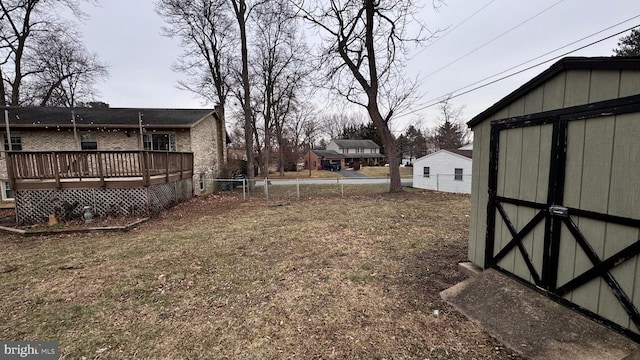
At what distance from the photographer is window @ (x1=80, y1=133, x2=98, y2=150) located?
1249 centimetres

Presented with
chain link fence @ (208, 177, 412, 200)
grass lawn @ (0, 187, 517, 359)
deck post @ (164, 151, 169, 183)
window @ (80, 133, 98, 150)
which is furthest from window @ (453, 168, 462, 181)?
window @ (80, 133, 98, 150)

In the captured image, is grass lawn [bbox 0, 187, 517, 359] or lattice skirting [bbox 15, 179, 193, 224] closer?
grass lawn [bbox 0, 187, 517, 359]

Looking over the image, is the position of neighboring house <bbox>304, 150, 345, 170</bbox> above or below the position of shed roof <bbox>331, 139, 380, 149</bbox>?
below

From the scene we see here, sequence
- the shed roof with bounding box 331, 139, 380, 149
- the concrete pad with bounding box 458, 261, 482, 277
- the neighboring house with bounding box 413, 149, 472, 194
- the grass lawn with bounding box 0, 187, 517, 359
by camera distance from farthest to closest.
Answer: the shed roof with bounding box 331, 139, 380, 149, the neighboring house with bounding box 413, 149, 472, 194, the concrete pad with bounding box 458, 261, 482, 277, the grass lawn with bounding box 0, 187, 517, 359

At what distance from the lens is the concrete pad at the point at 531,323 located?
7.25 ft

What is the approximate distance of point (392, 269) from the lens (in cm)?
425

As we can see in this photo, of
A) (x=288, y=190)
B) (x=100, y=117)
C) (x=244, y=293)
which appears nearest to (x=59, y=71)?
(x=100, y=117)

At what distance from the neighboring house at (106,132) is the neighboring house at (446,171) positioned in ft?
48.8

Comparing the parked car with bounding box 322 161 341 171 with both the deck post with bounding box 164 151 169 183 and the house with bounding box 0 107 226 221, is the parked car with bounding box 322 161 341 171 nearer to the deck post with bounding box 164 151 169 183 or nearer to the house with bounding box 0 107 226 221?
the house with bounding box 0 107 226 221

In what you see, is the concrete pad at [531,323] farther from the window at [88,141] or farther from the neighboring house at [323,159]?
the neighboring house at [323,159]

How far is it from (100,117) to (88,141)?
1718 millimetres

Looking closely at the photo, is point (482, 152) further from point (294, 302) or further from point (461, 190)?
point (461, 190)

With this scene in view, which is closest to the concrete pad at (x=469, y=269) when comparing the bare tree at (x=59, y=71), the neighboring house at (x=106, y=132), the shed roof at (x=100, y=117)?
the neighboring house at (x=106, y=132)

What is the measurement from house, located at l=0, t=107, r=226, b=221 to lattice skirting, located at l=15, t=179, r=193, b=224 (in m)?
3.44
